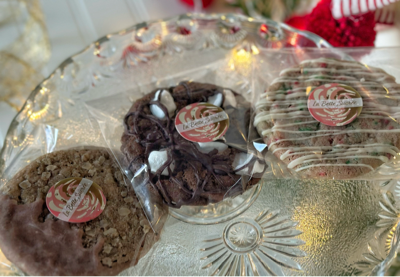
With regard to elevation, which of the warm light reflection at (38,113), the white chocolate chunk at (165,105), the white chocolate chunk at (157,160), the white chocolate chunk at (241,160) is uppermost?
the white chocolate chunk at (165,105)

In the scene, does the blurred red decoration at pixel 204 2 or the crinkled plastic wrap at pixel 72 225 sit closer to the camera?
the crinkled plastic wrap at pixel 72 225

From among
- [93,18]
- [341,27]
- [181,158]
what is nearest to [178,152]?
[181,158]

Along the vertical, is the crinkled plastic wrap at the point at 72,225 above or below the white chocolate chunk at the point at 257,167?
above

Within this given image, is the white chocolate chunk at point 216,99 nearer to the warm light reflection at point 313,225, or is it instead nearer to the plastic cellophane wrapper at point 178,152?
the plastic cellophane wrapper at point 178,152

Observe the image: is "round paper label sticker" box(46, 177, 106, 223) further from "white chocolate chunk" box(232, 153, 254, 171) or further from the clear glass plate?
"white chocolate chunk" box(232, 153, 254, 171)

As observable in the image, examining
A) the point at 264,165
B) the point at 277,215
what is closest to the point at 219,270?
the point at 277,215

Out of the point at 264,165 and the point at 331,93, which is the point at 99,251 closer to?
the point at 264,165

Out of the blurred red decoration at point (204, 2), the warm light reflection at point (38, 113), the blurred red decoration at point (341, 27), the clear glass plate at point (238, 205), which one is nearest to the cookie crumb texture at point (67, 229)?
the clear glass plate at point (238, 205)

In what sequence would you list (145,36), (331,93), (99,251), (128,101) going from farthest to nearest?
1. (145,36)
2. (128,101)
3. (331,93)
4. (99,251)
